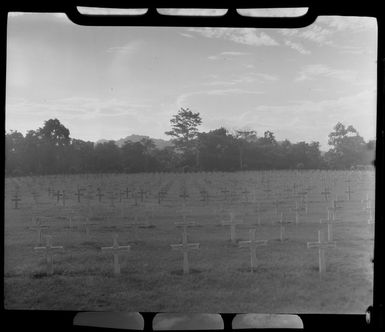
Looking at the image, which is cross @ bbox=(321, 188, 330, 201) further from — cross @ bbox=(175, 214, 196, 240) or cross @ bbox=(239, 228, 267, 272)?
cross @ bbox=(175, 214, 196, 240)

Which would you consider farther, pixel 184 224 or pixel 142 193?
pixel 142 193

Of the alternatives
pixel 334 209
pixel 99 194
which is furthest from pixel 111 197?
pixel 334 209

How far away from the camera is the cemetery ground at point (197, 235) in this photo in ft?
12.0

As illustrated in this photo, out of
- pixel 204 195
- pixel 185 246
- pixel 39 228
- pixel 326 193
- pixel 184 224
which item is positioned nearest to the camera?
pixel 185 246

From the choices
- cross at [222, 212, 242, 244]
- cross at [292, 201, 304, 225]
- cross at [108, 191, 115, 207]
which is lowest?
cross at [222, 212, 242, 244]

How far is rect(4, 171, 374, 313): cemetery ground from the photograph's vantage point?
3.65 meters

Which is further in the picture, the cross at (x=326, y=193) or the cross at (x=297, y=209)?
the cross at (x=297, y=209)

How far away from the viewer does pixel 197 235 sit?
15.7ft

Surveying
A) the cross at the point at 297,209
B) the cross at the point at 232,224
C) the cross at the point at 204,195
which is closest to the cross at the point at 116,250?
the cross at the point at 204,195

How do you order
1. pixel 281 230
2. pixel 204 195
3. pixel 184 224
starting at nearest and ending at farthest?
pixel 184 224
pixel 204 195
pixel 281 230

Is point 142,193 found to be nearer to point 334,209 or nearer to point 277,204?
point 277,204

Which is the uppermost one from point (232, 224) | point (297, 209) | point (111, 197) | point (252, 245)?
point (111, 197)

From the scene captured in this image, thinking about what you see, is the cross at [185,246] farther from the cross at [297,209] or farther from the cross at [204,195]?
the cross at [297,209]

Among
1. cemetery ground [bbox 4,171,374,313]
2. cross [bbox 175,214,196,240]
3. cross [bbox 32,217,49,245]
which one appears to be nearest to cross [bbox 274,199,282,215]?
cemetery ground [bbox 4,171,374,313]
